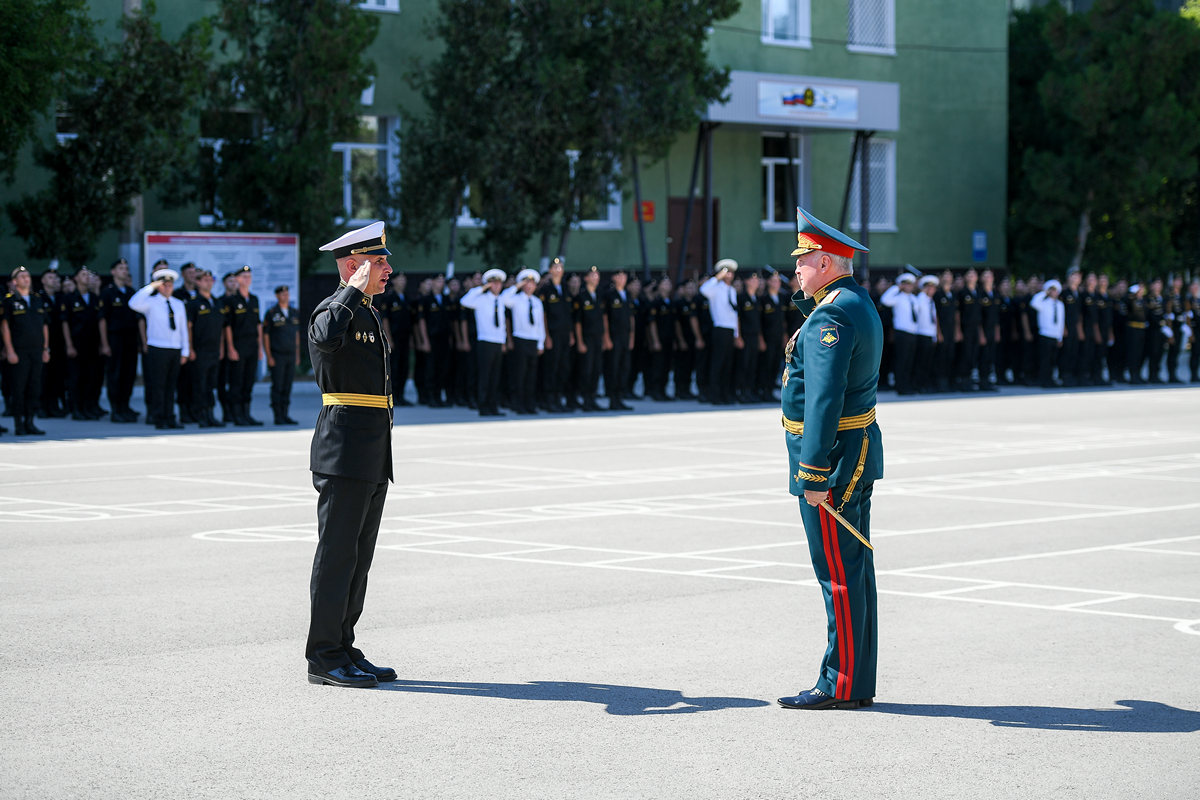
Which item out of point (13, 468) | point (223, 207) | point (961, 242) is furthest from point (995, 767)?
point (961, 242)

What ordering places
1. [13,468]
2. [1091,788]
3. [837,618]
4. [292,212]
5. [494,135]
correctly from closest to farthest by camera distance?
[1091,788]
[837,618]
[13,468]
[292,212]
[494,135]

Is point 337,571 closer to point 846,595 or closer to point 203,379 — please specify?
point 846,595

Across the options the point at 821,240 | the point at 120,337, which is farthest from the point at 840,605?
the point at 120,337

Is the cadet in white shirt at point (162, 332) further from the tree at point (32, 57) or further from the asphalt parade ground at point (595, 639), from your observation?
the asphalt parade ground at point (595, 639)

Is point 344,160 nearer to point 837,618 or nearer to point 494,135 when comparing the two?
point 494,135

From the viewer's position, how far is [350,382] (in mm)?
7137

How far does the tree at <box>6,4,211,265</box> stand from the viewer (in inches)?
949

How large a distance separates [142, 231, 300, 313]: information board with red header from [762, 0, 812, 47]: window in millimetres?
15778

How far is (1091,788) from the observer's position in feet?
17.9

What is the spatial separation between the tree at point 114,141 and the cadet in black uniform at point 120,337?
3.49 m

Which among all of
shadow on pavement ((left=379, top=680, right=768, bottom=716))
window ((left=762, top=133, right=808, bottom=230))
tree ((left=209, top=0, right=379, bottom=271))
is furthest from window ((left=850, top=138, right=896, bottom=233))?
shadow on pavement ((left=379, top=680, right=768, bottom=716))

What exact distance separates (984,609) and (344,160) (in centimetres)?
2486

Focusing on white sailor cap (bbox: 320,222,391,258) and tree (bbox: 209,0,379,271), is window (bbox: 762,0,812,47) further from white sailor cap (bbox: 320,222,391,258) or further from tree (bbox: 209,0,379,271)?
white sailor cap (bbox: 320,222,391,258)

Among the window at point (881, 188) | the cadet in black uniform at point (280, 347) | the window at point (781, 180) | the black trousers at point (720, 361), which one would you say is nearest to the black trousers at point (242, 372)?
the cadet in black uniform at point (280, 347)
